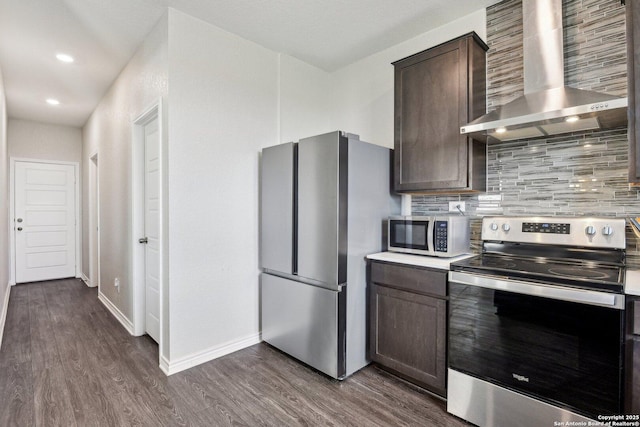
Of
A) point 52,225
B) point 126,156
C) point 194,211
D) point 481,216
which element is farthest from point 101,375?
point 52,225

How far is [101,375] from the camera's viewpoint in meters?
2.42

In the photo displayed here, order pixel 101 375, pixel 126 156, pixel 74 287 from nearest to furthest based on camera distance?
pixel 101 375 → pixel 126 156 → pixel 74 287

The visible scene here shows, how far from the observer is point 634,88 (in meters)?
1.58

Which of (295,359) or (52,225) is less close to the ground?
(52,225)

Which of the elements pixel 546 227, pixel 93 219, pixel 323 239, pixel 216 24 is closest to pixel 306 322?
pixel 323 239

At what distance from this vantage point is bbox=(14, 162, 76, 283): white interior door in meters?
5.26

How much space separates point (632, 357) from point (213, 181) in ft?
8.72

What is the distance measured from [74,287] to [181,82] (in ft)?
14.4

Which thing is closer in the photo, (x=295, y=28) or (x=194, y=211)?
(x=194, y=211)

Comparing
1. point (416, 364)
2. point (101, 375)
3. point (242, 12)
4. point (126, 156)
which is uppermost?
point (242, 12)

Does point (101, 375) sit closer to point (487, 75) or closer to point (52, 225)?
point (487, 75)

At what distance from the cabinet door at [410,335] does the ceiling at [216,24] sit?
207cm

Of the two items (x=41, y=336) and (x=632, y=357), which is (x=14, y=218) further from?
(x=632, y=357)

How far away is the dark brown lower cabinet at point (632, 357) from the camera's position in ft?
4.53
